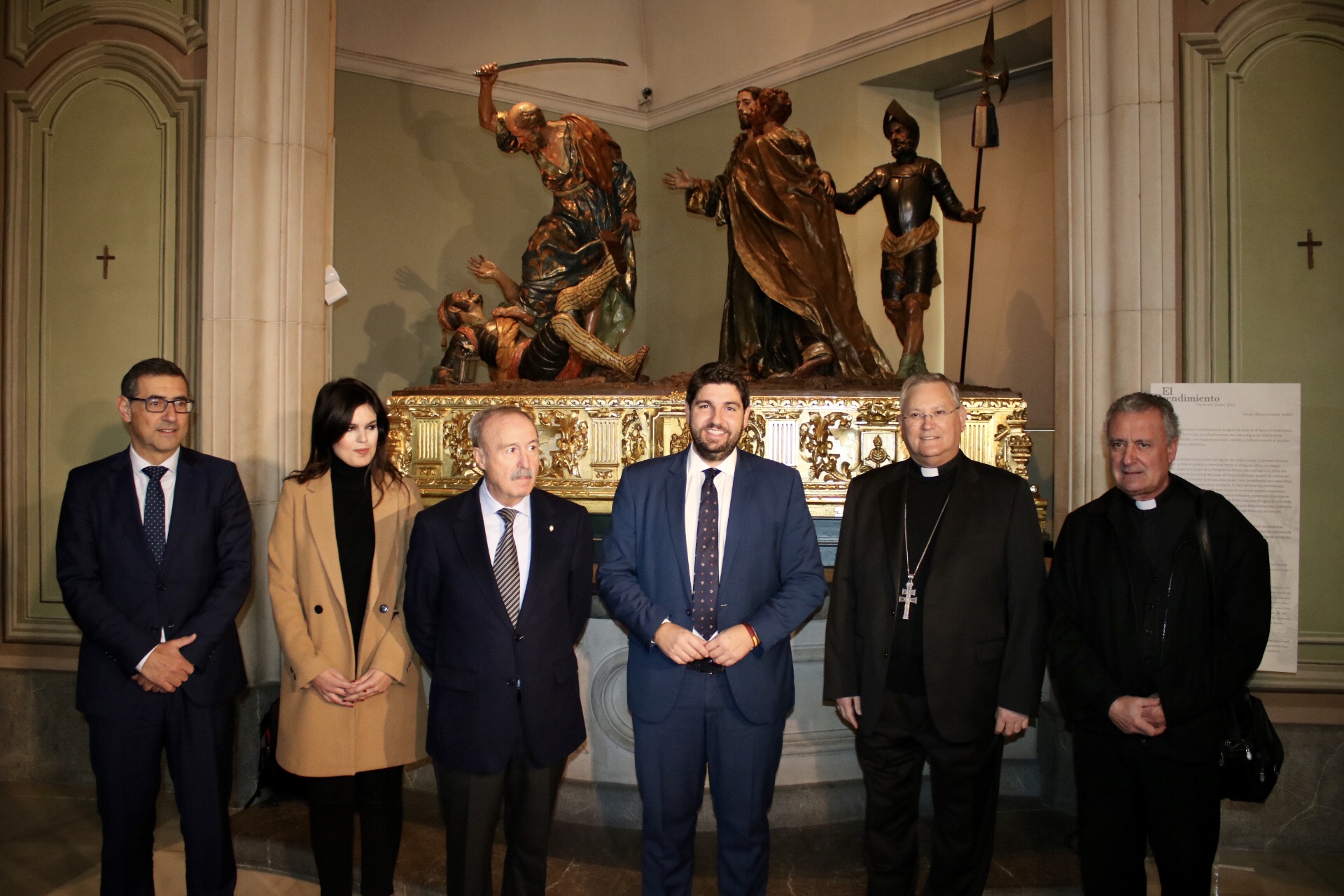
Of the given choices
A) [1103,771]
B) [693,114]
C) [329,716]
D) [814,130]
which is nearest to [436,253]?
[693,114]

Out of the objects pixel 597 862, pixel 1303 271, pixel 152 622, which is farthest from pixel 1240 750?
pixel 152 622

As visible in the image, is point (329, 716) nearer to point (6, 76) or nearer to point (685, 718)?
point (685, 718)

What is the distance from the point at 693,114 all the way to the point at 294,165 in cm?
434

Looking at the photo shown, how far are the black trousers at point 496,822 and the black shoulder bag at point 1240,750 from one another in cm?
170

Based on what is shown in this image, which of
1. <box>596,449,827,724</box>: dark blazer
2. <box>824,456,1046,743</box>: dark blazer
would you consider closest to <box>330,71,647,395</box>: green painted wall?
<box>596,449,827,724</box>: dark blazer

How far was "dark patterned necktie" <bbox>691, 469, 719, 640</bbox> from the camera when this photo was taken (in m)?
2.56

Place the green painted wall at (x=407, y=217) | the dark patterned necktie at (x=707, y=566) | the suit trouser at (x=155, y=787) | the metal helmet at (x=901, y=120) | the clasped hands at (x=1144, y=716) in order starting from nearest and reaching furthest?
the clasped hands at (x=1144, y=716) < the dark patterned necktie at (x=707, y=566) < the suit trouser at (x=155, y=787) < the metal helmet at (x=901, y=120) < the green painted wall at (x=407, y=217)

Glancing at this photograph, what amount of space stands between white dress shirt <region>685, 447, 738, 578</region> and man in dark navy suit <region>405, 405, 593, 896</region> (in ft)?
1.03

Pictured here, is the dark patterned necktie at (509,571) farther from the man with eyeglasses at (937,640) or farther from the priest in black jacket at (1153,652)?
the priest in black jacket at (1153,652)

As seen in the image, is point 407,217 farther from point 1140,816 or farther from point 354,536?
point 1140,816

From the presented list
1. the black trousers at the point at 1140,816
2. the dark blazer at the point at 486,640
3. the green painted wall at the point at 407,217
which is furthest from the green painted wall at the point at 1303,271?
the green painted wall at the point at 407,217

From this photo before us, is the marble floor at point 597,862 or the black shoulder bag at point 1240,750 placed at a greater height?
the black shoulder bag at point 1240,750

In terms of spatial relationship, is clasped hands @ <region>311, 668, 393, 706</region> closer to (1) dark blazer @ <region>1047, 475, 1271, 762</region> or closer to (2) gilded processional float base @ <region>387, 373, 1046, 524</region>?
(2) gilded processional float base @ <region>387, 373, 1046, 524</region>

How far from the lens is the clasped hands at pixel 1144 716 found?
2.35 meters
